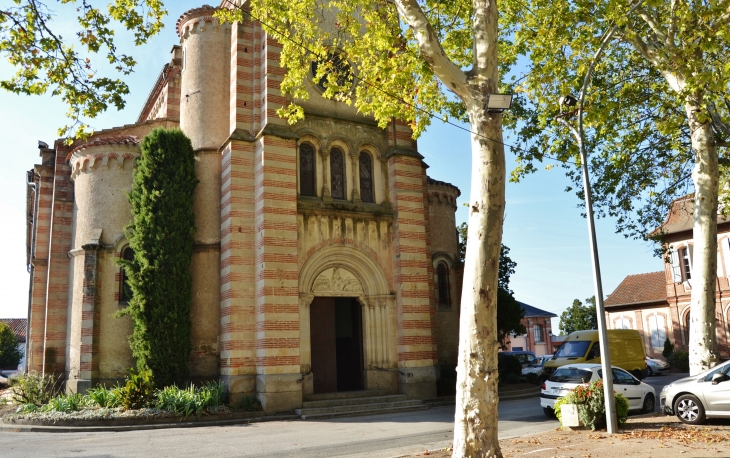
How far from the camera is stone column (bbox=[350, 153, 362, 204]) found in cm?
1989

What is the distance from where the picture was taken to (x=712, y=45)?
12.6 meters

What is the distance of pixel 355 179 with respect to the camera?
20000 mm

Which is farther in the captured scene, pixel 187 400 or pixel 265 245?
pixel 265 245

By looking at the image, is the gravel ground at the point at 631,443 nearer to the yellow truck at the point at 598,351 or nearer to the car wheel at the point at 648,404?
the car wheel at the point at 648,404

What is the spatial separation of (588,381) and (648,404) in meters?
2.30

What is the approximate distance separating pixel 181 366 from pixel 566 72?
46.2 feet

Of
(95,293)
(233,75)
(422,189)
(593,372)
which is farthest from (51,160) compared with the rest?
(593,372)

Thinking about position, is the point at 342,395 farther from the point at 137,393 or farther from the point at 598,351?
the point at 598,351

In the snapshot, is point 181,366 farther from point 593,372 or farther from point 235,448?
point 593,372

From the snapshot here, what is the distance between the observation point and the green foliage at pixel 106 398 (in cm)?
1634

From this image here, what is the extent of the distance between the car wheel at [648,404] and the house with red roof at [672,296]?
16472 mm

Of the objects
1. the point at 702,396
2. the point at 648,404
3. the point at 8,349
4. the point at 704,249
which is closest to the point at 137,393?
the point at 648,404

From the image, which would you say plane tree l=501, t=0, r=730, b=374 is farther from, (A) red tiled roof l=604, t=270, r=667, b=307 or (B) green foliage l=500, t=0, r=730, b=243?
(A) red tiled roof l=604, t=270, r=667, b=307

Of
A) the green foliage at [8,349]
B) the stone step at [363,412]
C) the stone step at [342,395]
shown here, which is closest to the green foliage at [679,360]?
the stone step at [363,412]
